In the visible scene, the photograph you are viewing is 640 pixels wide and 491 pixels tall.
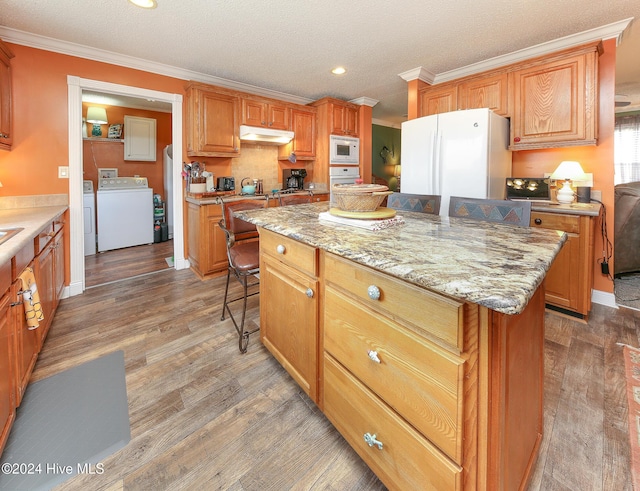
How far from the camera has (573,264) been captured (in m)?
2.50

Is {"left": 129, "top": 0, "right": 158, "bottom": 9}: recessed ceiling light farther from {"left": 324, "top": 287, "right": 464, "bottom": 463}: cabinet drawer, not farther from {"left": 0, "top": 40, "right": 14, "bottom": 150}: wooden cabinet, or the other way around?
{"left": 324, "top": 287, "right": 464, "bottom": 463}: cabinet drawer

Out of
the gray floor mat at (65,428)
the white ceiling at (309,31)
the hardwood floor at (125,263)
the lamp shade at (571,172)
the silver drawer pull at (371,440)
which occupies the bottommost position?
the gray floor mat at (65,428)

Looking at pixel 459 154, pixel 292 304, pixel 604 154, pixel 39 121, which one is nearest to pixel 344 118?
pixel 459 154

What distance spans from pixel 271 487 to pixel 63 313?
2506mm

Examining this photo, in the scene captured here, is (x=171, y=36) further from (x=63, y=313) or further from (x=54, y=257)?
(x=63, y=313)

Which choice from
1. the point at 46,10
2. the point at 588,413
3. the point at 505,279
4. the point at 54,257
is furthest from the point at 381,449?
the point at 46,10

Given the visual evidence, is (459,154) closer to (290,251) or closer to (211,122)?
(290,251)

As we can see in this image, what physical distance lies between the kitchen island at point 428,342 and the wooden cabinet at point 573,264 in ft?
5.15

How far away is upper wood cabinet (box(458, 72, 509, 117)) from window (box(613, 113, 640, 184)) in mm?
4359

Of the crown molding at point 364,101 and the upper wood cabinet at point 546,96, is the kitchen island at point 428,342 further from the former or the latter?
the crown molding at point 364,101

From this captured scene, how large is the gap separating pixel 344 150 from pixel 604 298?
3544 mm

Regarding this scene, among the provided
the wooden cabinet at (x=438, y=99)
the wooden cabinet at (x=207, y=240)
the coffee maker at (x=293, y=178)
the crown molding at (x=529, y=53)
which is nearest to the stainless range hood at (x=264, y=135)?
the coffee maker at (x=293, y=178)

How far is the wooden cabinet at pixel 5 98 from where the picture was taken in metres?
2.40

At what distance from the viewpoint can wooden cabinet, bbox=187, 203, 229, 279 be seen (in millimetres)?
3453
